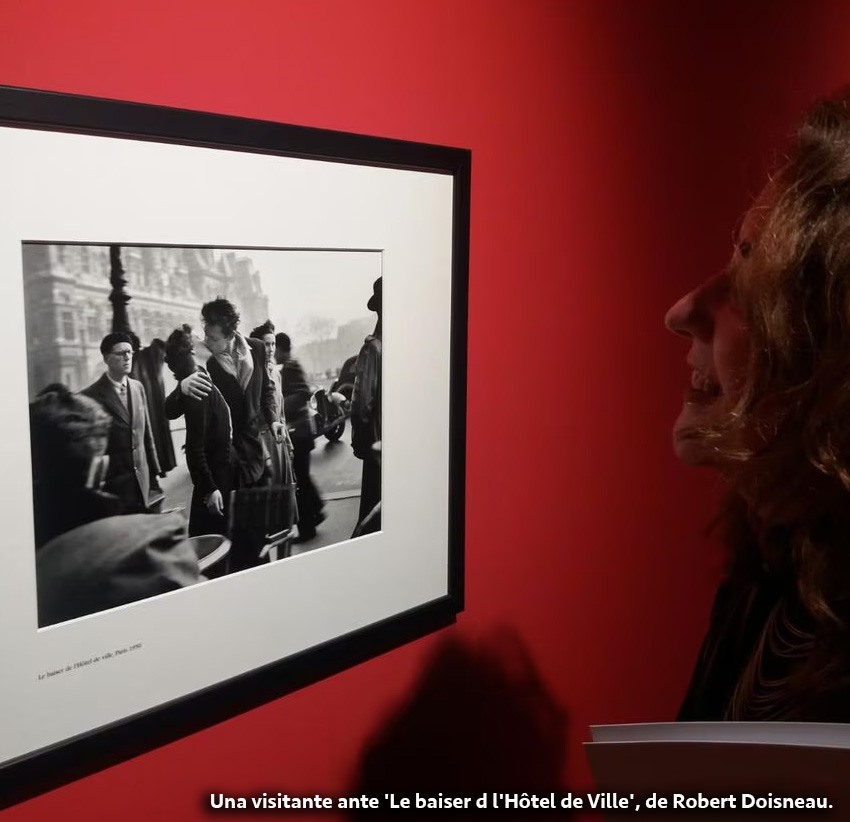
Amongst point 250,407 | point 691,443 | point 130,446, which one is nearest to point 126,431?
point 130,446

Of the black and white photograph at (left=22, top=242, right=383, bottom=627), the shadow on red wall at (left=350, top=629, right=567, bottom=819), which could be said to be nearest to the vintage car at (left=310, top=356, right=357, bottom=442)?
the black and white photograph at (left=22, top=242, right=383, bottom=627)

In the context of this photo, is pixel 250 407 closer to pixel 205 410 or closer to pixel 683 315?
pixel 205 410

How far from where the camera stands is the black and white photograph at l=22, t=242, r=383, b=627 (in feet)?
2.06

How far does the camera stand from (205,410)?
712mm

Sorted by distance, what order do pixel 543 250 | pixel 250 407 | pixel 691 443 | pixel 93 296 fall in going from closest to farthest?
pixel 93 296
pixel 250 407
pixel 691 443
pixel 543 250

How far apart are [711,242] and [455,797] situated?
0.91 meters

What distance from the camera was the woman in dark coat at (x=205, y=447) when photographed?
0.69 m

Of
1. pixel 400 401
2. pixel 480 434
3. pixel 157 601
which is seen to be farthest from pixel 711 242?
pixel 157 601

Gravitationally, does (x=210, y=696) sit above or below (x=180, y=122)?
below

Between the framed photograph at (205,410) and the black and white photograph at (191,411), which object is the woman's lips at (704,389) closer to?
the framed photograph at (205,410)

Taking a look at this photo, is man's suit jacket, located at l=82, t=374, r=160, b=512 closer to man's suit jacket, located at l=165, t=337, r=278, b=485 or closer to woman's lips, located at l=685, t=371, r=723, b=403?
man's suit jacket, located at l=165, t=337, r=278, b=485

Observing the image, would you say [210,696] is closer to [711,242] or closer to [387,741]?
[387,741]

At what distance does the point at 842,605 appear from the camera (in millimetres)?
772

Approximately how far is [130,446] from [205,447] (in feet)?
0.23
